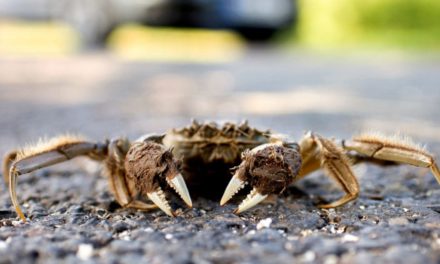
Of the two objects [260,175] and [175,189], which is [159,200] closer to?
[175,189]

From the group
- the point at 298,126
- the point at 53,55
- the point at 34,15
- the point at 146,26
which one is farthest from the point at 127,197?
the point at 34,15

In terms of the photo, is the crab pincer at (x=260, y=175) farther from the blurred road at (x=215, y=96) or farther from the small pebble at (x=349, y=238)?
the blurred road at (x=215, y=96)

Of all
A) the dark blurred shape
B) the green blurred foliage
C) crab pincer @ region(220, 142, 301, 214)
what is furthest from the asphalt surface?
the green blurred foliage

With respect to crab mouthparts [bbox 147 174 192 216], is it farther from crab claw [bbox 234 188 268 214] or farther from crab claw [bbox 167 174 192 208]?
crab claw [bbox 234 188 268 214]

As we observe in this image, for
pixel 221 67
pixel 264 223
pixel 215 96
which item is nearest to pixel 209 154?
pixel 264 223

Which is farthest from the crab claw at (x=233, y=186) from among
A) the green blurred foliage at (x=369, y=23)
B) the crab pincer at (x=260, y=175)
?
the green blurred foliage at (x=369, y=23)

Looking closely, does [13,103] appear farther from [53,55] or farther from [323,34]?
[323,34]
